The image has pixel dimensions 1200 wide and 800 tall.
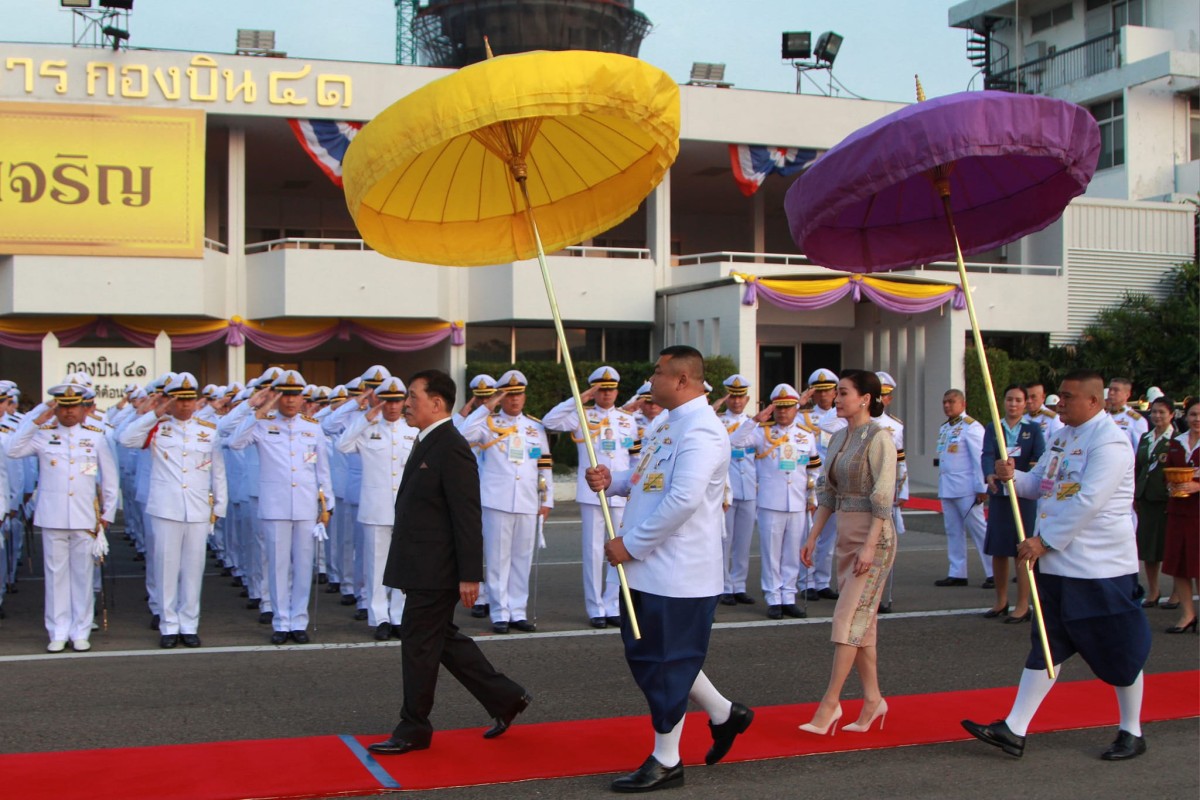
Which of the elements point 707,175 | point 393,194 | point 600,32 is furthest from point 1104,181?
point 393,194

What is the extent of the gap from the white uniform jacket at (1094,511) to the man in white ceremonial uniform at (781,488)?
169 inches

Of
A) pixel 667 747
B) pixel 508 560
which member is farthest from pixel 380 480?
pixel 667 747

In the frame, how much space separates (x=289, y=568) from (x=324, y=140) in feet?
50.6

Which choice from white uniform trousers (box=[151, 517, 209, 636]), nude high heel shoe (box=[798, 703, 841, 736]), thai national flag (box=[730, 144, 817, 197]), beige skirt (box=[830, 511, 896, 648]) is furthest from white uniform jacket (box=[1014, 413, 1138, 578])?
thai national flag (box=[730, 144, 817, 197])

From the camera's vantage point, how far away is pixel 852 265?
756cm

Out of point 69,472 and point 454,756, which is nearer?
point 454,756

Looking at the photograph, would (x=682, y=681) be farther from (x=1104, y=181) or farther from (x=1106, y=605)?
(x=1104, y=181)

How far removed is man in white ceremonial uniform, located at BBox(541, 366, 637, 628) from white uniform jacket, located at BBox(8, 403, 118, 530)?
3.52 meters

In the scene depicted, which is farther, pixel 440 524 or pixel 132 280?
pixel 132 280

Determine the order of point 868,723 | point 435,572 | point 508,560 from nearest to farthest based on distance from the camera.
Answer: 1. point 435,572
2. point 868,723
3. point 508,560

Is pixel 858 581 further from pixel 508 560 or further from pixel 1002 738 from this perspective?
pixel 508 560

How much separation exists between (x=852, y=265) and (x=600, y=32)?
2064 centimetres

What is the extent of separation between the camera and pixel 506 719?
630 cm

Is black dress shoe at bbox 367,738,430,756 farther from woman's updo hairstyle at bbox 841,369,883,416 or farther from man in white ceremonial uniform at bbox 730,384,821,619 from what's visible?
man in white ceremonial uniform at bbox 730,384,821,619
